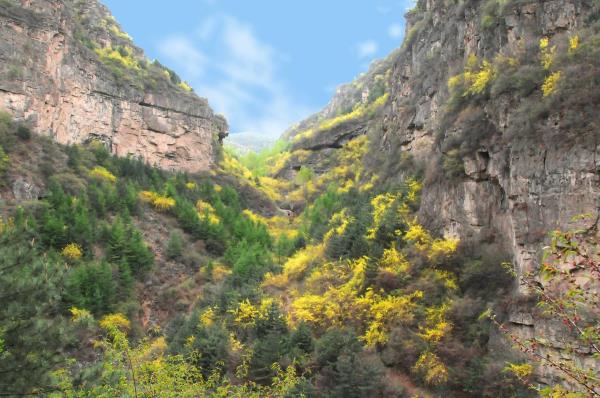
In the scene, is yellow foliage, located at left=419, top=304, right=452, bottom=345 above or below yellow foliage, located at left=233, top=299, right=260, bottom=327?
above

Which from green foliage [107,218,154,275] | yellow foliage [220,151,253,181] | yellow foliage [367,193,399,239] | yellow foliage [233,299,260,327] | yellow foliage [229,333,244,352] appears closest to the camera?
yellow foliage [229,333,244,352]

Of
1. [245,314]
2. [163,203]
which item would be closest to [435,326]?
[245,314]

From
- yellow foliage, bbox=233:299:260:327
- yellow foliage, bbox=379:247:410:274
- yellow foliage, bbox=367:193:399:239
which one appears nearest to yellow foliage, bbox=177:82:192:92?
yellow foliage, bbox=367:193:399:239

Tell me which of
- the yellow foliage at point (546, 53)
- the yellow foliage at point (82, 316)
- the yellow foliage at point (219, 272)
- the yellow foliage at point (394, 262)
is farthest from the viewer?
the yellow foliage at point (219, 272)

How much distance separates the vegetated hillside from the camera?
1052cm

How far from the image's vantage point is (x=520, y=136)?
1920 centimetres

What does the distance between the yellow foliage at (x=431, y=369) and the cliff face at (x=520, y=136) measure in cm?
212

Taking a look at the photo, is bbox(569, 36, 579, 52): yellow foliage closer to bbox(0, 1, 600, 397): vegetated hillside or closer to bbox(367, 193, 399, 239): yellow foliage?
bbox(0, 1, 600, 397): vegetated hillside

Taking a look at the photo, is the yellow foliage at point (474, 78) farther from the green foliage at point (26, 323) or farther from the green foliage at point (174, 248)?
the green foliage at point (174, 248)

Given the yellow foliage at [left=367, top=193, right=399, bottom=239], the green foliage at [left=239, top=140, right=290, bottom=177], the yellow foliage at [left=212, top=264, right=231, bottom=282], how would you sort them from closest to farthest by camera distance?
the yellow foliage at [left=367, top=193, right=399, bottom=239]
the yellow foliage at [left=212, top=264, right=231, bottom=282]
the green foliage at [left=239, top=140, right=290, bottom=177]

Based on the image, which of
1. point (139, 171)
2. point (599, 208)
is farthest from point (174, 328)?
point (139, 171)

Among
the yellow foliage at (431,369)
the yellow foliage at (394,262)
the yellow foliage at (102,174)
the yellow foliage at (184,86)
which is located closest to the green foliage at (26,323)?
the yellow foliage at (431,369)

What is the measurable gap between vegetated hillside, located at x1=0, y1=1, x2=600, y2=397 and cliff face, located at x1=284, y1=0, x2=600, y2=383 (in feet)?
0.27

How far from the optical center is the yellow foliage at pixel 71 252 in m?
30.3
